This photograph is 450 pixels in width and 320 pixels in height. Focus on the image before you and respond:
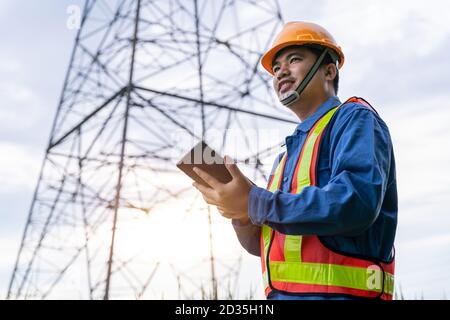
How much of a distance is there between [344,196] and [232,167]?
11.9 inches

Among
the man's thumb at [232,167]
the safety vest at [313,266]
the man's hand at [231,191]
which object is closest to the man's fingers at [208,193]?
the man's hand at [231,191]

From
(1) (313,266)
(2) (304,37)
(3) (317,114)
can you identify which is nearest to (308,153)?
(3) (317,114)

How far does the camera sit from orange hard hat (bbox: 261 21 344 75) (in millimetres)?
1832

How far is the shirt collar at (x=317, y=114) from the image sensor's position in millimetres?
1709

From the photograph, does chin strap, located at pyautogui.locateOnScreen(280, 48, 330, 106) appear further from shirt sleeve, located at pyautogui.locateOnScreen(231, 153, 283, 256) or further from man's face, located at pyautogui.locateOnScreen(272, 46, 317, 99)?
shirt sleeve, located at pyautogui.locateOnScreen(231, 153, 283, 256)

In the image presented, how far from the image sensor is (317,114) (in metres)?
1.72

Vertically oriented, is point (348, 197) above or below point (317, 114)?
below

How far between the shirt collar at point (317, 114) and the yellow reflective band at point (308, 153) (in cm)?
6

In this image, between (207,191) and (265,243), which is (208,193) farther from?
(265,243)

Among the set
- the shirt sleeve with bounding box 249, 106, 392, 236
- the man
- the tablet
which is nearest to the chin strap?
the man

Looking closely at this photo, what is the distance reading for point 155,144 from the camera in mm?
8680
